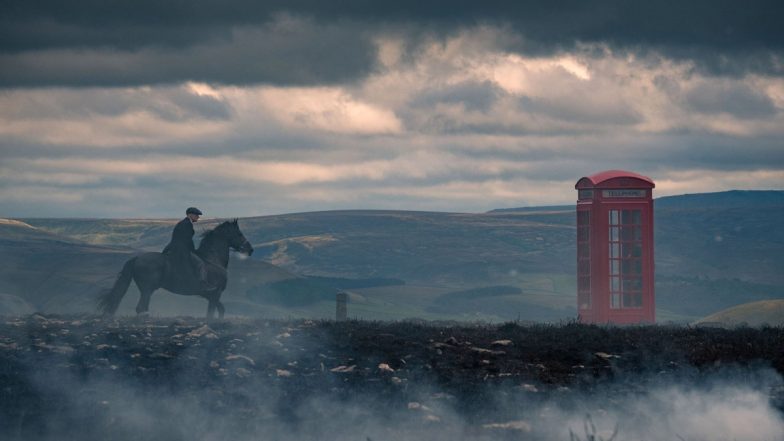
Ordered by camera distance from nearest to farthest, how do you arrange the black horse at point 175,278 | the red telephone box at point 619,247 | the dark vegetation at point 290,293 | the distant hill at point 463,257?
the black horse at point 175,278, the red telephone box at point 619,247, the dark vegetation at point 290,293, the distant hill at point 463,257

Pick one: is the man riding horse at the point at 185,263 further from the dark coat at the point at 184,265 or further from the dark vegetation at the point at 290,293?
the dark vegetation at the point at 290,293

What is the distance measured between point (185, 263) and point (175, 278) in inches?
20.8

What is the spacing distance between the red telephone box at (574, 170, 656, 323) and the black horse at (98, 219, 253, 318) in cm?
859

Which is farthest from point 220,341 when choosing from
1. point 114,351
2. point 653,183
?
point 653,183

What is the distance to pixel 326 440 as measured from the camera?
16469 millimetres

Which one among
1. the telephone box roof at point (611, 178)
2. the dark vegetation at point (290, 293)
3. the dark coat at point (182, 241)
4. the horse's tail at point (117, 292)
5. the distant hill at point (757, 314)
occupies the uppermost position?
the telephone box roof at point (611, 178)

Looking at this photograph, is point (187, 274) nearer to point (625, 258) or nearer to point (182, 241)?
point (182, 241)

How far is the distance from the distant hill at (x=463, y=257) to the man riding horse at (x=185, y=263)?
33.7 metres

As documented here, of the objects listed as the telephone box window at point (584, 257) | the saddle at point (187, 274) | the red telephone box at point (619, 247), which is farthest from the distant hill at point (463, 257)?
the saddle at point (187, 274)

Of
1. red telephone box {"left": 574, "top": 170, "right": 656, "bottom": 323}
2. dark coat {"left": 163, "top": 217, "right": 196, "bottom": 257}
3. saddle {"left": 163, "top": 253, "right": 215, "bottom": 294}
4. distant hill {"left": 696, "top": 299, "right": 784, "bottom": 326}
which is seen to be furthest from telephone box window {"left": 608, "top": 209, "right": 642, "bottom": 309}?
dark coat {"left": 163, "top": 217, "right": 196, "bottom": 257}

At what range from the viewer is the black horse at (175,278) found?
90.2 feet

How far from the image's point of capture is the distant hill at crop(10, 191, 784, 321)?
2827 inches

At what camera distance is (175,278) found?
27625mm

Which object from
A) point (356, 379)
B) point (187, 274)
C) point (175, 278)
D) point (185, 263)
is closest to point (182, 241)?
point (185, 263)
